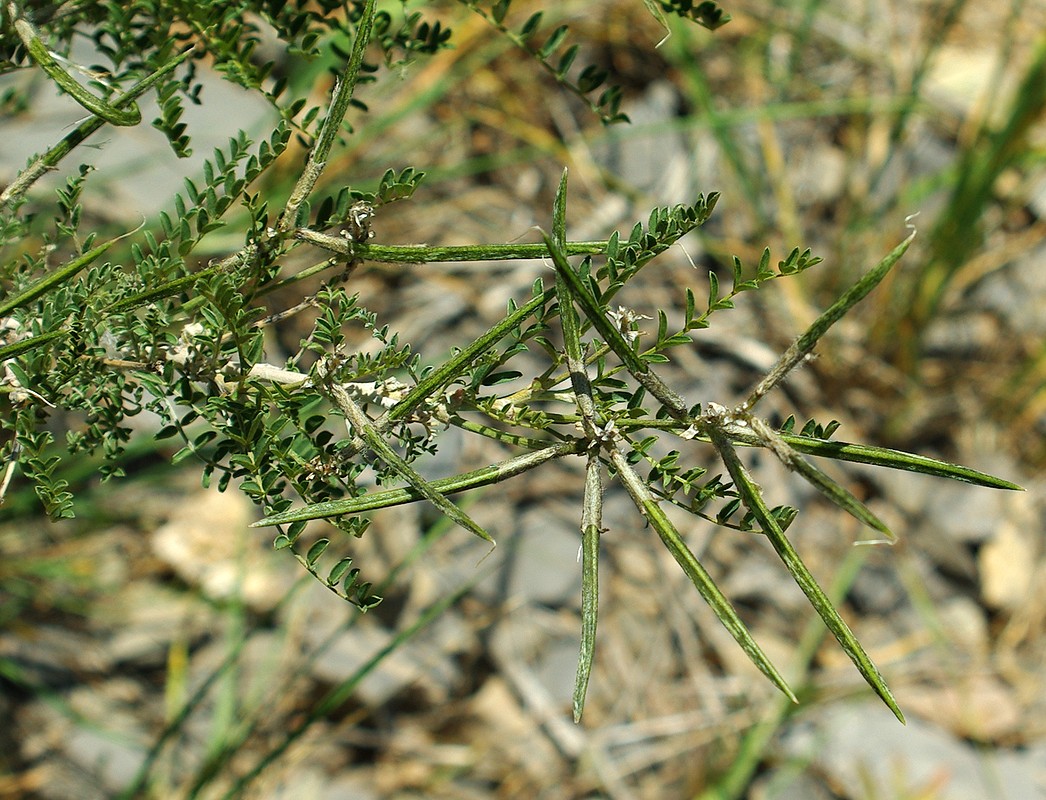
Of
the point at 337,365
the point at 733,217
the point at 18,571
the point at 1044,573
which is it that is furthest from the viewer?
the point at 733,217

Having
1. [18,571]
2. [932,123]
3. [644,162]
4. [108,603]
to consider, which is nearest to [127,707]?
[108,603]

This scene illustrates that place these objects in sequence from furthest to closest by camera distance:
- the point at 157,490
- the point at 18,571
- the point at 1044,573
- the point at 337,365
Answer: the point at 1044,573 → the point at 157,490 → the point at 18,571 → the point at 337,365

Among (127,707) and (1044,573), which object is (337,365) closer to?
(127,707)

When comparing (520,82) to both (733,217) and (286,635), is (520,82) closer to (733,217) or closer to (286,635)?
(733,217)

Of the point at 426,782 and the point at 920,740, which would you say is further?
the point at 920,740

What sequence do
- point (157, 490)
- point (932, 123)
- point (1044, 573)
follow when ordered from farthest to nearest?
point (932, 123)
point (1044, 573)
point (157, 490)

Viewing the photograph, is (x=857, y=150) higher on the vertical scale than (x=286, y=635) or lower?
higher

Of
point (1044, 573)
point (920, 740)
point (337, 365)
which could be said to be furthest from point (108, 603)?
point (1044, 573)

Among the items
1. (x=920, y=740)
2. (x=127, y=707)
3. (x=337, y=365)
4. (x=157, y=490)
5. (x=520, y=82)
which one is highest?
(x=337, y=365)

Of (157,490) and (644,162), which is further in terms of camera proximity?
(644,162)
